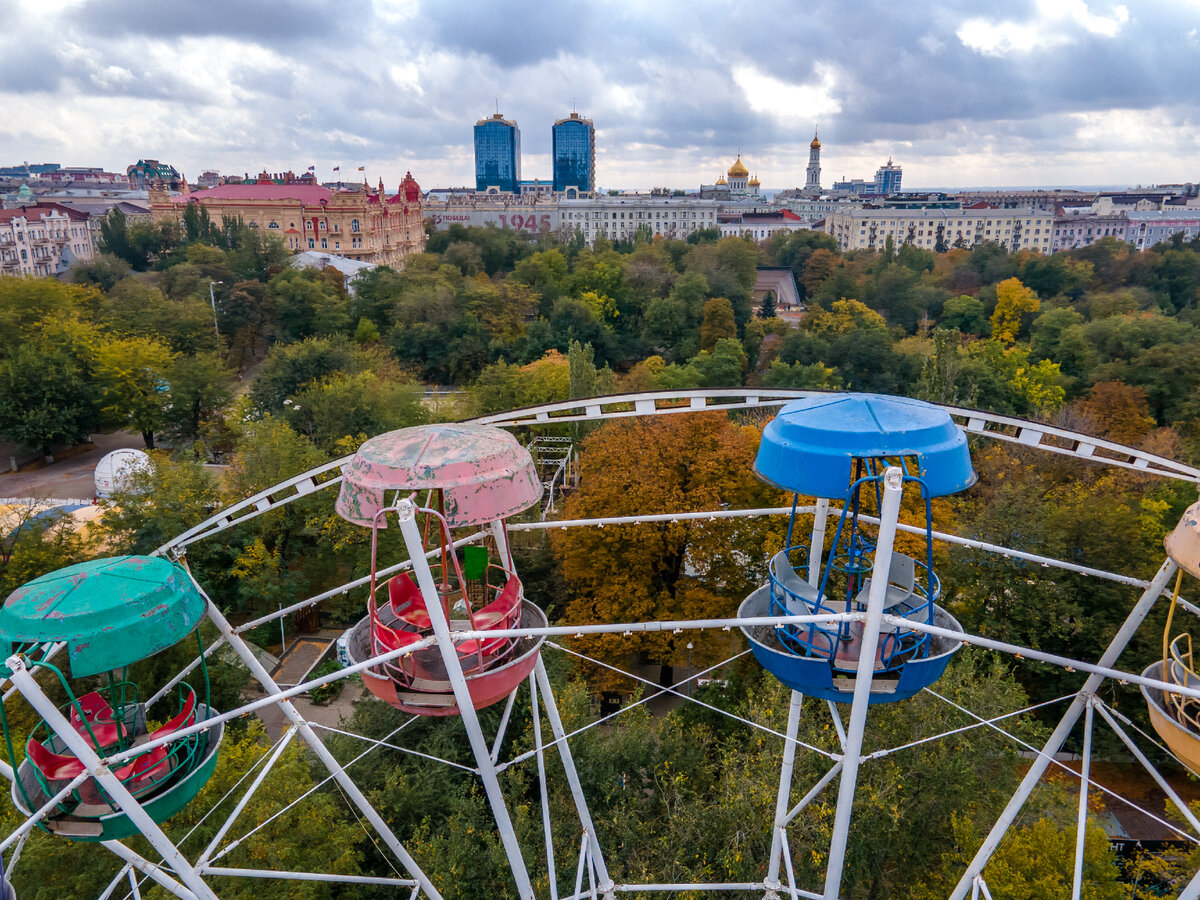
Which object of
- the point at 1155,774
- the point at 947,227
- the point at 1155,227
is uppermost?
the point at 1155,227

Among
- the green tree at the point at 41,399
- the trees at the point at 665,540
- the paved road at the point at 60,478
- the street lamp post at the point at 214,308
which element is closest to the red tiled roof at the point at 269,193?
the street lamp post at the point at 214,308

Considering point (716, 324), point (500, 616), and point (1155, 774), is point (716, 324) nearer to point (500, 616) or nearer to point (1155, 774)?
point (500, 616)

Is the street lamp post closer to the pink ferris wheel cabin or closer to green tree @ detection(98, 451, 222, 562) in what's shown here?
green tree @ detection(98, 451, 222, 562)

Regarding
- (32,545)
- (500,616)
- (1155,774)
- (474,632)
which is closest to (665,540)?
(500,616)

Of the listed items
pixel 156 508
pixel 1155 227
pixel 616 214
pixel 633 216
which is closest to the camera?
pixel 156 508

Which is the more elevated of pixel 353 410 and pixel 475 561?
pixel 475 561

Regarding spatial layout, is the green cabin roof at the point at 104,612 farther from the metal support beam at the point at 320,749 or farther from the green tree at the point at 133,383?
the green tree at the point at 133,383

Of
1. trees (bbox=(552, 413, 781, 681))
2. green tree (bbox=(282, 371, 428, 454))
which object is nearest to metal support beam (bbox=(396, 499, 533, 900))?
trees (bbox=(552, 413, 781, 681))
